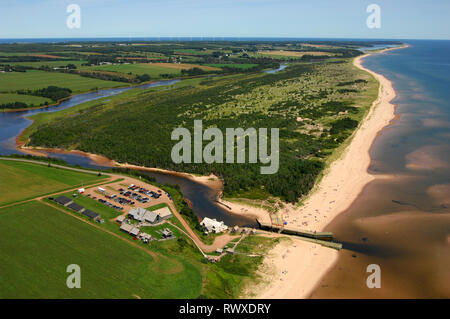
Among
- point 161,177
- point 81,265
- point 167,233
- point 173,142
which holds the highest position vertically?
point 173,142

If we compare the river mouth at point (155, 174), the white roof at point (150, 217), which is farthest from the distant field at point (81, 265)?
the river mouth at point (155, 174)

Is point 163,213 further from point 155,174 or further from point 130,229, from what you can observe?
point 155,174

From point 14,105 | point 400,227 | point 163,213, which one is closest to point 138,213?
point 163,213

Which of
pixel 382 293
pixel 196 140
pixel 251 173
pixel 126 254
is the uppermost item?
pixel 196 140

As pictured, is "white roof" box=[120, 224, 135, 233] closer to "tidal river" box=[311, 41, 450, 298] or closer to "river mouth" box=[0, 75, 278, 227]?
"river mouth" box=[0, 75, 278, 227]

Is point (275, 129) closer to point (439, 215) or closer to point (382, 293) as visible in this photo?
point (439, 215)

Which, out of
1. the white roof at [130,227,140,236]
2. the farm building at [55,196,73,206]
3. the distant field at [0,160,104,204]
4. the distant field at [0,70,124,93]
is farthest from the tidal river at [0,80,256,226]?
the distant field at [0,70,124,93]
